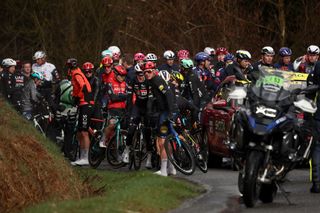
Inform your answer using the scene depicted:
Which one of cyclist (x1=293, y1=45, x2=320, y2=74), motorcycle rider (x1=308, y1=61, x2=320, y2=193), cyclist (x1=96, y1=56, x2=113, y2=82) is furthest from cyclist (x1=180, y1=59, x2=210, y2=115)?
motorcycle rider (x1=308, y1=61, x2=320, y2=193)

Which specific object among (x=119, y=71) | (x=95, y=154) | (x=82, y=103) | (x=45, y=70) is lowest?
(x=95, y=154)

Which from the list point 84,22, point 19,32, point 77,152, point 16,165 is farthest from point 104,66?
point 19,32

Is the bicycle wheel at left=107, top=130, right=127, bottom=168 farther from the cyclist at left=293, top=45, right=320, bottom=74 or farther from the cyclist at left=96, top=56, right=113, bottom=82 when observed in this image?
the cyclist at left=293, top=45, right=320, bottom=74

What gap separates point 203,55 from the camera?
2817 centimetres

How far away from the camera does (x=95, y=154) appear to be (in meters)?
24.1

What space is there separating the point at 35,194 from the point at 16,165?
0.44 meters

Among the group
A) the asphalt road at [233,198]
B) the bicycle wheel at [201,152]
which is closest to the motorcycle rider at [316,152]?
the asphalt road at [233,198]

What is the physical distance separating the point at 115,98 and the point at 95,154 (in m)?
1.11

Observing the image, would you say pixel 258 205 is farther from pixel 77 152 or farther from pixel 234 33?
pixel 234 33

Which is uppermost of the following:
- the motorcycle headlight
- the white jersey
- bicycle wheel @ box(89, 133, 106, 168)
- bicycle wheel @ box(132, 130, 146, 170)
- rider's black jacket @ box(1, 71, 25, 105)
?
the motorcycle headlight

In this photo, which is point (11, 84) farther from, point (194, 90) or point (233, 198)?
point (233, 198)

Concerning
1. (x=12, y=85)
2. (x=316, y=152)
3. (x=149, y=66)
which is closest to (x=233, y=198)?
(x=316, y=152)

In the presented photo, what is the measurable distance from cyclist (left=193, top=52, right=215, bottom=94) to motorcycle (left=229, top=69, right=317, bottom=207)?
10.8 m

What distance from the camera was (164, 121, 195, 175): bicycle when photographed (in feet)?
71.3
